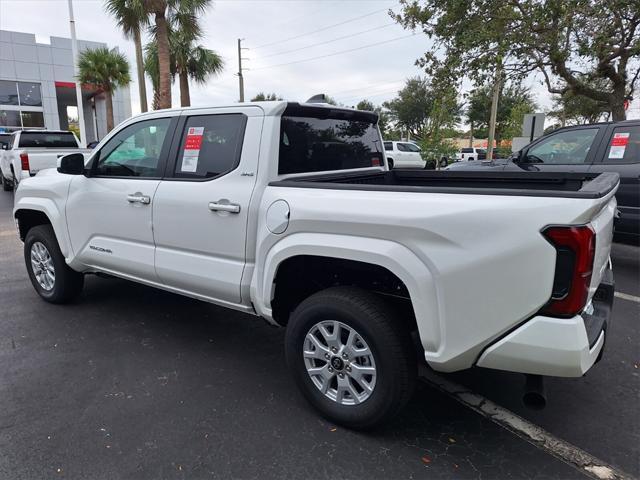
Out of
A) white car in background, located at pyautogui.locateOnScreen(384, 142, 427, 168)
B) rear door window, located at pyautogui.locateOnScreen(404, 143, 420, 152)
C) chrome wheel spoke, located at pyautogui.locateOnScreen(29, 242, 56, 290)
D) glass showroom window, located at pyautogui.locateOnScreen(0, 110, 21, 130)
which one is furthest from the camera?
glass showroom window, located at pyautogui.locateOnScreen(0, 110, 21, 130)

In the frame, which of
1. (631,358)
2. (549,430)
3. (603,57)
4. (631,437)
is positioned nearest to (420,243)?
→ (549,430)

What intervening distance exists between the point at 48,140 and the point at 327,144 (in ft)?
41.6

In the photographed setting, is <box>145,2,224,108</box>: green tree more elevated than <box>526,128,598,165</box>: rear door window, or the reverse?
<box>145,2,224,108</box>: green tree

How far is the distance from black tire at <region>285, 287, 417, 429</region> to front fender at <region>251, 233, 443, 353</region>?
0.58ft

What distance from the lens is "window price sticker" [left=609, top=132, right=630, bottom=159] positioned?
5793 mm

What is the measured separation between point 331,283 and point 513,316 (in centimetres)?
121

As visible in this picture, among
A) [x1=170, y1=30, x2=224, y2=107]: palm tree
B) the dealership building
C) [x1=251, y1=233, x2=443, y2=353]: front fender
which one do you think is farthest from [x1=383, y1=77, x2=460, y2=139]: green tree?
[x1=251, y1=233, x2=443, y2=353]: front fender

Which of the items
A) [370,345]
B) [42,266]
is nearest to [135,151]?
[42,266]

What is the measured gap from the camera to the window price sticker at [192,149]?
3.31 metres

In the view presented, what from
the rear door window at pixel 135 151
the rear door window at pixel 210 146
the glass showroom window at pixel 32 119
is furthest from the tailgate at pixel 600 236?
the glass showroom window at pixel 32 119

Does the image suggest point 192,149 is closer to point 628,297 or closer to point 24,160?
point 628,297

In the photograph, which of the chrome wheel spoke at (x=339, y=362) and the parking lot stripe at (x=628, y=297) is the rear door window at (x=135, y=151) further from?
the parking lot stripe at (x=628, y=297)

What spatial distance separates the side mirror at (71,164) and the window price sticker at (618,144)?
238 inches

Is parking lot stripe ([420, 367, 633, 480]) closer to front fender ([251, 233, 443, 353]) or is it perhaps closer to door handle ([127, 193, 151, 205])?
front fender ([251, 233, 443, 353])
